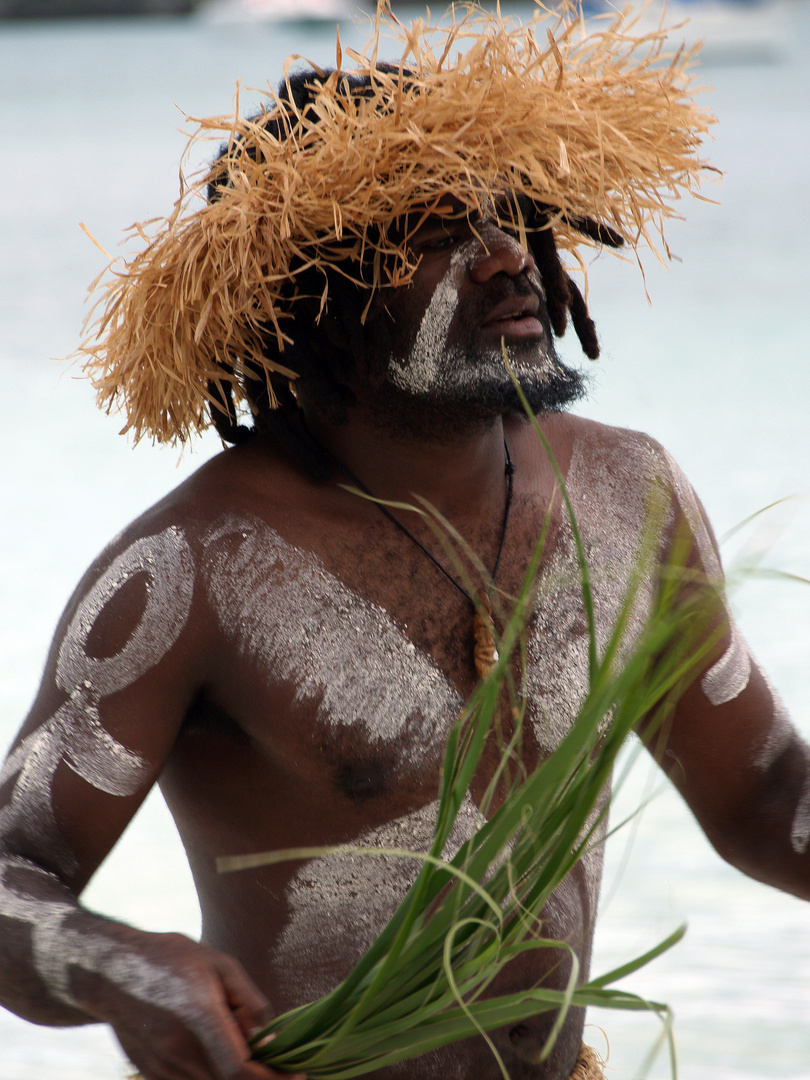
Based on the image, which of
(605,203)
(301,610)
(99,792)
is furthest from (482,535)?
(99,792)

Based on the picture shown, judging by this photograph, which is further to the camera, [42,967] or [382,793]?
[382,793]

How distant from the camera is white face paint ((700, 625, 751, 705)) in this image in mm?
1587

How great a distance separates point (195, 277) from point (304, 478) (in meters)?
0.24

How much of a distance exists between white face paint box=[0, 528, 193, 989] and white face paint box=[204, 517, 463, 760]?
2.0 inches

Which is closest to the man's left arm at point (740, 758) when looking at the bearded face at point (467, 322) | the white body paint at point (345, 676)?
the white body paint at point (345, 676)

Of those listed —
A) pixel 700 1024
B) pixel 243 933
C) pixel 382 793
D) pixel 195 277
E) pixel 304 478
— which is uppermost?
pixel 195 277

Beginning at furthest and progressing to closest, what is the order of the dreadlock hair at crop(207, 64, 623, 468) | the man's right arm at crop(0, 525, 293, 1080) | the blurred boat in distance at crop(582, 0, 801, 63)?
the blurred boat in distance at crop(582, 0, 801, 63), the dreadlock hair at crop(207, 64, 623, 468), the man's right arm at crop(0, 525, 293, 1080)

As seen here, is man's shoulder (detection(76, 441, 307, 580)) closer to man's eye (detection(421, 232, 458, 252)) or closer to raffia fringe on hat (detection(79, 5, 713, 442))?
raffia fringe on hat (detection(79, 5, 713, 442))

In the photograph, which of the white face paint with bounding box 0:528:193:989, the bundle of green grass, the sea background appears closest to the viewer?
the bundle of green grass

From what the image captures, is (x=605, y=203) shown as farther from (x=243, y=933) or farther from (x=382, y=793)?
(x=243, y=933)

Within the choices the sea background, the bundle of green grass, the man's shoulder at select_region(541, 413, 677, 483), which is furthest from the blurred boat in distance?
the bundle of green grass

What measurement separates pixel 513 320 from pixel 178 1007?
0.72m

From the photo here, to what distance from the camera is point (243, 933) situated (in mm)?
1497

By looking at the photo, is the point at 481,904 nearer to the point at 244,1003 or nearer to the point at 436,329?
the point at 244,1003
